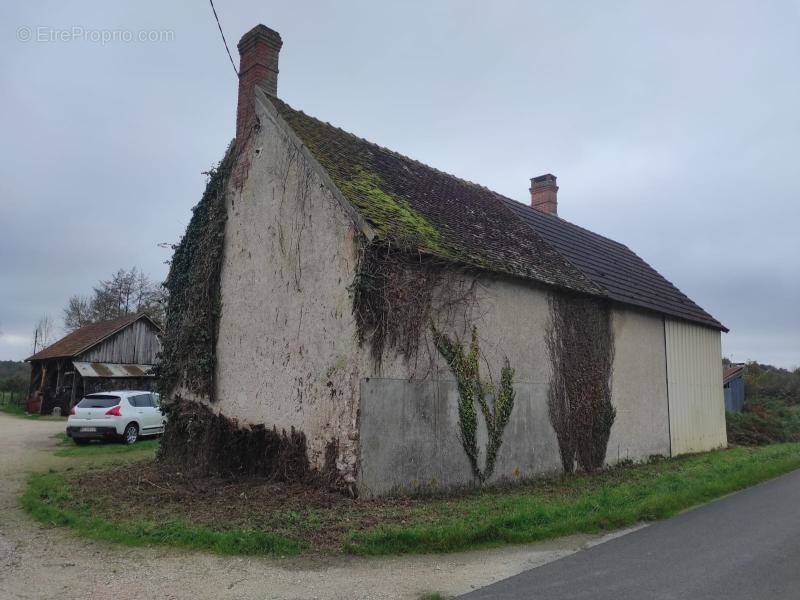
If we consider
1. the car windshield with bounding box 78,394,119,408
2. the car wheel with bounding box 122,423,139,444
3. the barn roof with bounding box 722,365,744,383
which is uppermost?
the barn roof with bounding box 722,365,744,383

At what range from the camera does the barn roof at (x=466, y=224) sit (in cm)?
1030

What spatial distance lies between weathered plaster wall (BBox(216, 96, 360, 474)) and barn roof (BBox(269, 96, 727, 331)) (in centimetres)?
67

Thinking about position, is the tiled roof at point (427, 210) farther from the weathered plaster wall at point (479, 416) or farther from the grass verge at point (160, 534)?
the grass verge at point (160, 534)

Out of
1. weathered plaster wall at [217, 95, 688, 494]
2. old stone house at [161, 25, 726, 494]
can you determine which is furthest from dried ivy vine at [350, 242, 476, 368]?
weathered plaster wall at [217, 95, 688, 494]

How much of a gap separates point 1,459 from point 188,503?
780cm

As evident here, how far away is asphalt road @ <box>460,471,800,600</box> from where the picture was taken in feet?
17.2

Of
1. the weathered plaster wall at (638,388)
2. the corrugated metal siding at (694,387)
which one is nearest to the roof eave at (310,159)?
the weathered plaster wall at (638,388)

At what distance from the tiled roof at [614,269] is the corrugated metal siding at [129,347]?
65.8 feet

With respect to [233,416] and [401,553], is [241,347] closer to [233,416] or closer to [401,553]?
[233,416]

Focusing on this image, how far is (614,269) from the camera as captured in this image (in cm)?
1708

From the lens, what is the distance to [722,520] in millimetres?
8164

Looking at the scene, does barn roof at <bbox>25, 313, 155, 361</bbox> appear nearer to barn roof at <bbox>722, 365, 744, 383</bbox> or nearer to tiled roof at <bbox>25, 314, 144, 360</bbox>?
tiled roof at <bbox>25, 314, 144, 360</bbox>

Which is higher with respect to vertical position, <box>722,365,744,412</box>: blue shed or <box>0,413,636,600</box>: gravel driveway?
<box>722,365,744,412</box>: blue shed

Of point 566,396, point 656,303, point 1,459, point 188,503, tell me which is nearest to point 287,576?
point 188,503
